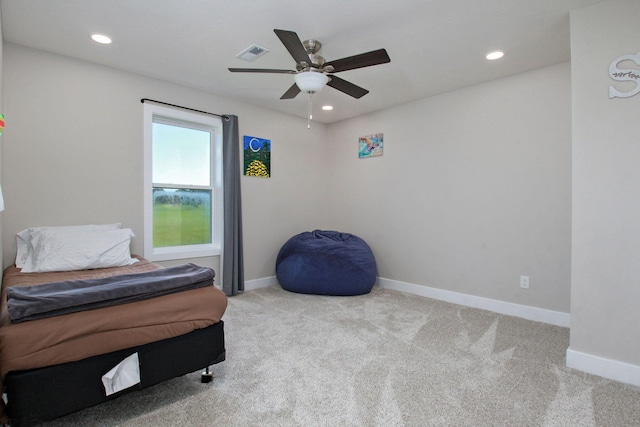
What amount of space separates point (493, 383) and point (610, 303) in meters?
0.97

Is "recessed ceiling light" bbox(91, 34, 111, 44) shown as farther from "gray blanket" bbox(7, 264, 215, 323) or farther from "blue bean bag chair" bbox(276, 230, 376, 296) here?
"blue bean bag chair" bbox(276, 230, 376, 296)

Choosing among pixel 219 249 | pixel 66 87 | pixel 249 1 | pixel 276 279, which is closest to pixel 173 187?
pixel 219 249

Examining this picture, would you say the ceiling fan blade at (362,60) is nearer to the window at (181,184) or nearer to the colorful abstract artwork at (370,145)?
the window at (181,184)

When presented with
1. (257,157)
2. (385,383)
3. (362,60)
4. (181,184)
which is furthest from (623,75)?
(181,184)

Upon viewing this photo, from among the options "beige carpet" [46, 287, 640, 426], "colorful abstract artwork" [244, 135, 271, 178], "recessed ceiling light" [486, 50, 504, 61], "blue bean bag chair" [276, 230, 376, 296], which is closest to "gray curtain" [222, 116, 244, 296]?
"colorful abstract artwork" [244, 135, 271, 178]

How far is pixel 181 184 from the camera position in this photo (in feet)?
13.0

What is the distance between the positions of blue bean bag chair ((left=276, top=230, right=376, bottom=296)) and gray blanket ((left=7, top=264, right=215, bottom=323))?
221cm

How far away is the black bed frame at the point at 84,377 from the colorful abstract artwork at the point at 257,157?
282cm

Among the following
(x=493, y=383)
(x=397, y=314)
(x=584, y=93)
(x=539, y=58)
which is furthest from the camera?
(x=397, y=314)

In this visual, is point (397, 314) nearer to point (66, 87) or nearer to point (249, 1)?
point (249, 1)

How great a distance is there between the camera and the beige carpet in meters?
1.78

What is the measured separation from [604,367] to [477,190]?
6.63 ft

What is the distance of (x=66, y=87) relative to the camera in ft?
10.1

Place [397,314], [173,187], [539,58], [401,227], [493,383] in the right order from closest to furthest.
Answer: [493,383] → [539,58] → [397,314] → [173,187] → [401,227]
